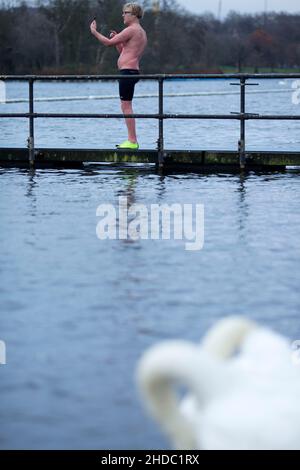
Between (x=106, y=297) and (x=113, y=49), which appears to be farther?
(x=113, y=49)

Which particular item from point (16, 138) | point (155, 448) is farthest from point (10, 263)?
point (16, 138)

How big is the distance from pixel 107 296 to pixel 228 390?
4.38 metres

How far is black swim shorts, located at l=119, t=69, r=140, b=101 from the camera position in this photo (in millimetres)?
16859

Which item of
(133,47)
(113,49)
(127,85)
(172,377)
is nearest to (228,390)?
(172,377)

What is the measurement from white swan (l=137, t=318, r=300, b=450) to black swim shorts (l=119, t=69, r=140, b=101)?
43.5 feet

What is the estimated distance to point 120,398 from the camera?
548cm

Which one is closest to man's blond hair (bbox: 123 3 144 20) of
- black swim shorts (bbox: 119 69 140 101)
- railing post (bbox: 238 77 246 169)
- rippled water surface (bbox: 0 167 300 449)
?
black swim shorts (bbox: 119 69 140 101)

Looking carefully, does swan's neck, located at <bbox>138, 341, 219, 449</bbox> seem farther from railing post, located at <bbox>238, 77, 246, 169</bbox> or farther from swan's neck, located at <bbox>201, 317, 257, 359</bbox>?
railing post, located at <bbox>238, 77, 246, 169</bbox>

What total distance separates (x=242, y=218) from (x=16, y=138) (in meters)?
14.7

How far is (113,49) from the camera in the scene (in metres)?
109

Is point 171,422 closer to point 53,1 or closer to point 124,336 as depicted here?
point 124,336

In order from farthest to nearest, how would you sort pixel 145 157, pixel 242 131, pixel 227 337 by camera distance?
pixel 145 157 → pixel 242 131 → pixel 227 337

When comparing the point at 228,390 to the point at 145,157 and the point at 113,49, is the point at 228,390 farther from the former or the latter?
the point at 113,49

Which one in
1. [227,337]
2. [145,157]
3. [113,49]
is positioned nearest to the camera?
[227,337]
